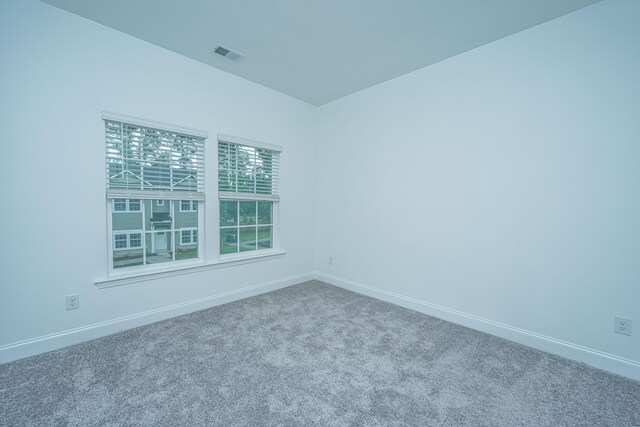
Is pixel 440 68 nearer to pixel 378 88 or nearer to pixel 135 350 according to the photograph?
pixel 378 88

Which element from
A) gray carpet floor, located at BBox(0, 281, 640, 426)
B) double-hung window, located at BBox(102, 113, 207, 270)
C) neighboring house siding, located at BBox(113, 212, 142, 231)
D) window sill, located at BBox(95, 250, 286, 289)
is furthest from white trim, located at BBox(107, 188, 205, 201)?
gray carpet floor, located at BBox(0, 281, 640, 426)

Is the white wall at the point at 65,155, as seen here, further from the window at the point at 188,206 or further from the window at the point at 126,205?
the window at the point at 188,206

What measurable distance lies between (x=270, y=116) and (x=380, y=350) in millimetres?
3086

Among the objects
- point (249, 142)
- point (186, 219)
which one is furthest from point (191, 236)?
point (249, 142)

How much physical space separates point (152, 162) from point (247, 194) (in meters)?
1.10

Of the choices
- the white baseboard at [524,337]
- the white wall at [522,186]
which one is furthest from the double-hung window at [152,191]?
the white baseboard at [524,337]

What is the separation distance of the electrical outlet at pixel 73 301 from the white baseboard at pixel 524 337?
10.0ft

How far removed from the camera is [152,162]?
266 centimetres

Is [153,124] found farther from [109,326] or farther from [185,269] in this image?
[109,326]

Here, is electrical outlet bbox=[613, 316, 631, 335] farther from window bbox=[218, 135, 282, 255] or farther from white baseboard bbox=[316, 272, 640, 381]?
window bbox=[218, 135, 282, 255]

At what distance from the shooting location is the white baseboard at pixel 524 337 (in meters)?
1.96

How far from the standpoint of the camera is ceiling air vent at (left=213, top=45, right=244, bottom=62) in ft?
8.73

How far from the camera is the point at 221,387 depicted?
1.76 metres

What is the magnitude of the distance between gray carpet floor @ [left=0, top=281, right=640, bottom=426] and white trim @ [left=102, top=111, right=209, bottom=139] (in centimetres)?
198
